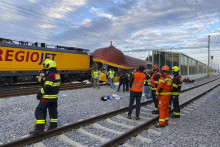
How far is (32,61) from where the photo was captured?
13.4 metres

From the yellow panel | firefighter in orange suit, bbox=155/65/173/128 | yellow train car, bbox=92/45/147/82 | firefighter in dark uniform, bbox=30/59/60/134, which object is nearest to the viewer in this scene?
firefighter in dark uniform, bbox=30/59/60/134

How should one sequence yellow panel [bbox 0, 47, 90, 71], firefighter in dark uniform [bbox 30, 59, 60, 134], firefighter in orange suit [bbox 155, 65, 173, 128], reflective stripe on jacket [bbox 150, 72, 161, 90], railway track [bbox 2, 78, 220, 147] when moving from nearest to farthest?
railway track [bbox 2, 78, 220, 147]
firefighter in dark uniform [bbox 30, 59, 60, 134]
firefighter in orange suit [bbox 155, 65, 173, 128]
reflective stripe on jacket [bbox 150, 72, 161, 90]
yellow panel [bbox 0, 47, 90, 71]

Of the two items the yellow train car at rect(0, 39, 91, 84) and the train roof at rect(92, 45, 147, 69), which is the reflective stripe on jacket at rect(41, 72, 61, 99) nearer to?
the yellow train car at rect(0, 39, 91, 84)

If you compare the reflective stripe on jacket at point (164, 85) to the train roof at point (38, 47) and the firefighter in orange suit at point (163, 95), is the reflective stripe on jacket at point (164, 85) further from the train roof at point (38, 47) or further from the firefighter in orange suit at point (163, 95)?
the train roof at point (38, 47)

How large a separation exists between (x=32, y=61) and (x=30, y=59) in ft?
0.71

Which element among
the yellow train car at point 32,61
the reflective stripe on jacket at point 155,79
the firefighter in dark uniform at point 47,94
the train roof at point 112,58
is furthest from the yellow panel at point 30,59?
the reflective stripe on jacket at point 155,79

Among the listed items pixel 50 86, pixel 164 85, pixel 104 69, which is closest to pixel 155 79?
pixel 164 85

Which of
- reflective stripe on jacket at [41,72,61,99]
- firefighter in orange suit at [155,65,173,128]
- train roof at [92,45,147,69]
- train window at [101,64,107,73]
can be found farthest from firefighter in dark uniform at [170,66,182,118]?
train window at [101,64,107,73]

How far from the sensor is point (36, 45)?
46.2ft

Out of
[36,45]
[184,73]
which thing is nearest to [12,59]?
[36,45]

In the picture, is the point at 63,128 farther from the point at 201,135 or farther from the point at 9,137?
the point at 201,135

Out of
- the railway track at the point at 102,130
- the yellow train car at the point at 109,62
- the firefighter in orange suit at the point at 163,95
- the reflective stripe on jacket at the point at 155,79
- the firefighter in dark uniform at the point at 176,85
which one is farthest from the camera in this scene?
the yellow train car at the point at 109,62

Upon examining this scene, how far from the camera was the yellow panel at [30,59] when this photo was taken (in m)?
11.9

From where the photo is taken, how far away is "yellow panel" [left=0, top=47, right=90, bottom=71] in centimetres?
1188
